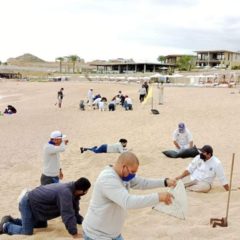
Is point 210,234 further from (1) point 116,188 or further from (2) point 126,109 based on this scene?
(2) point 126,109

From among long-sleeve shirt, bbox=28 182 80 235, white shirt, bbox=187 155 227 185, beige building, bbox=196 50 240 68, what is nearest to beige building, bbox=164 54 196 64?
beige building, bbox=196 50 240 68

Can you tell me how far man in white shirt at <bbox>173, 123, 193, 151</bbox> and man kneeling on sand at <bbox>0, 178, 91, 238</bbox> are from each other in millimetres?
5569

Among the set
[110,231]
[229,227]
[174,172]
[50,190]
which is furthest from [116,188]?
[174,172]

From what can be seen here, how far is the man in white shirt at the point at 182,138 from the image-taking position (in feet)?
36.2

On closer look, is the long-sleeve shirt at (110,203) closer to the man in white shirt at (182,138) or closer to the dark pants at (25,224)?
the dark pants at (25,224)

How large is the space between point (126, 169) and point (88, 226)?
67 centimetres

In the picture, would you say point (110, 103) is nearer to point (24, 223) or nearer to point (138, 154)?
point (138, 154)

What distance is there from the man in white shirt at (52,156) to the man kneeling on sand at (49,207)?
4.35 ft

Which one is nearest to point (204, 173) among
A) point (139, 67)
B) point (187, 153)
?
point (187, 153)

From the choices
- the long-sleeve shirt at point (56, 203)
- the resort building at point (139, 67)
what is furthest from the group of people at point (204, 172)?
the resort building at point (139, 67)

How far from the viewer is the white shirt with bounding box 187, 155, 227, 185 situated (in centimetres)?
770

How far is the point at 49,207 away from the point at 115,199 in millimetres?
2206

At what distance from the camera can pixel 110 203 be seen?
368 centimetres

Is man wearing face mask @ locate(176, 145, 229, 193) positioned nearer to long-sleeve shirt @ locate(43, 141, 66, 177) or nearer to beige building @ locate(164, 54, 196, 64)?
long-sleeve shirt @ locate(43, 141, 66, 177)
